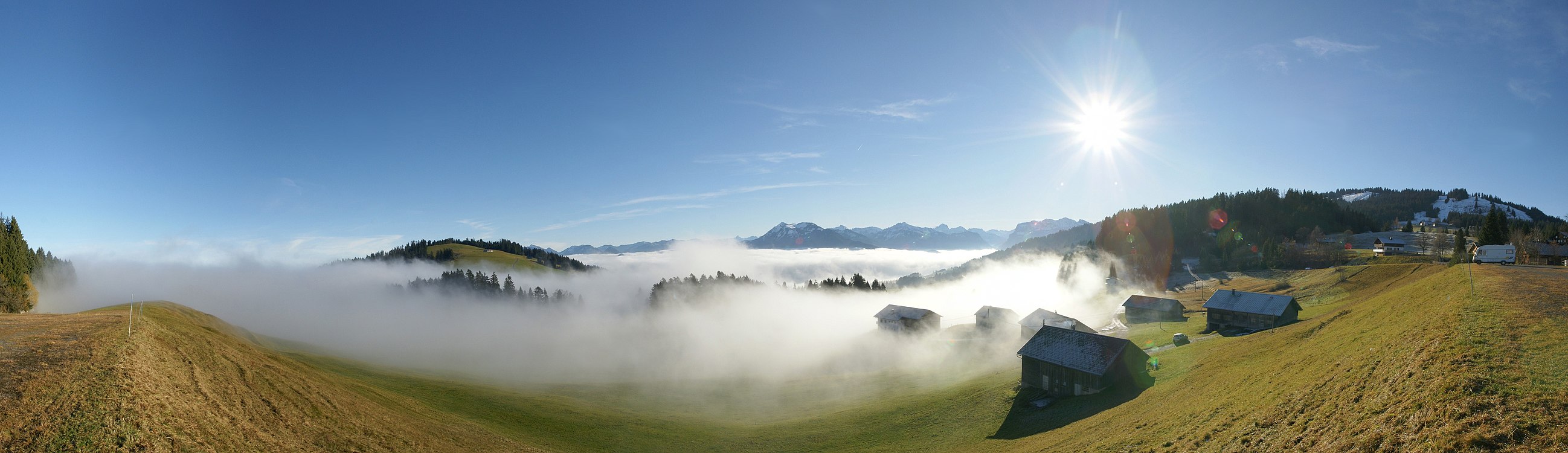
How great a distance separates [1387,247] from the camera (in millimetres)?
168625

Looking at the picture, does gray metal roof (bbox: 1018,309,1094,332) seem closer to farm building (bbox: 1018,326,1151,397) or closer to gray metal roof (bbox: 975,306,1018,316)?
gray metal roof (bbox: 975,306,1018,316)

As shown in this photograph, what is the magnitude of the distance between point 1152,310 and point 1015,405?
7426 centimetres

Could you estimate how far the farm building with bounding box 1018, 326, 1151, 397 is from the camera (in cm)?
4794

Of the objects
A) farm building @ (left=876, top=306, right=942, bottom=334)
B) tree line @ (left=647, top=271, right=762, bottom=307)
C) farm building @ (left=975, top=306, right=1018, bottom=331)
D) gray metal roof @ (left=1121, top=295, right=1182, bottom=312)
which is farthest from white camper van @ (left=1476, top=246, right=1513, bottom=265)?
tree line @ (left=647, top=271, right=762, bottom=307)

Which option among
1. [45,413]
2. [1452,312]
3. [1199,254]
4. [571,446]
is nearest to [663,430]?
[571,446]

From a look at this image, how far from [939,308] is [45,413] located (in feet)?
599

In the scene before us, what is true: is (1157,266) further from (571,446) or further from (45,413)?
(45,413)

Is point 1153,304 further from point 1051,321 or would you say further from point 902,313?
point 902,313

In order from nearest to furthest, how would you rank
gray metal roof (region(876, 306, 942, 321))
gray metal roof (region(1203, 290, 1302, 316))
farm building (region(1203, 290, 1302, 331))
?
farm building (region(1203, 290, 1302, 331)), gray metal roof (region(1203, 290, 1302, 316)), gray metal roof (region(876, 306, 942, 321))

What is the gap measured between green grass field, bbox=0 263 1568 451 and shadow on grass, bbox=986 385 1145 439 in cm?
28

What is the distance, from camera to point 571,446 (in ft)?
141

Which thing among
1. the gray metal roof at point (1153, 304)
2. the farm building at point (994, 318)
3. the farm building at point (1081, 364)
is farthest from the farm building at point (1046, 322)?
the farm building at point (1081, 364)

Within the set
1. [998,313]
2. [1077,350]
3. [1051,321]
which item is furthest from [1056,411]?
[998,313]

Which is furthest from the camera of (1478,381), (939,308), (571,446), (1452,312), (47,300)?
(939,308)
